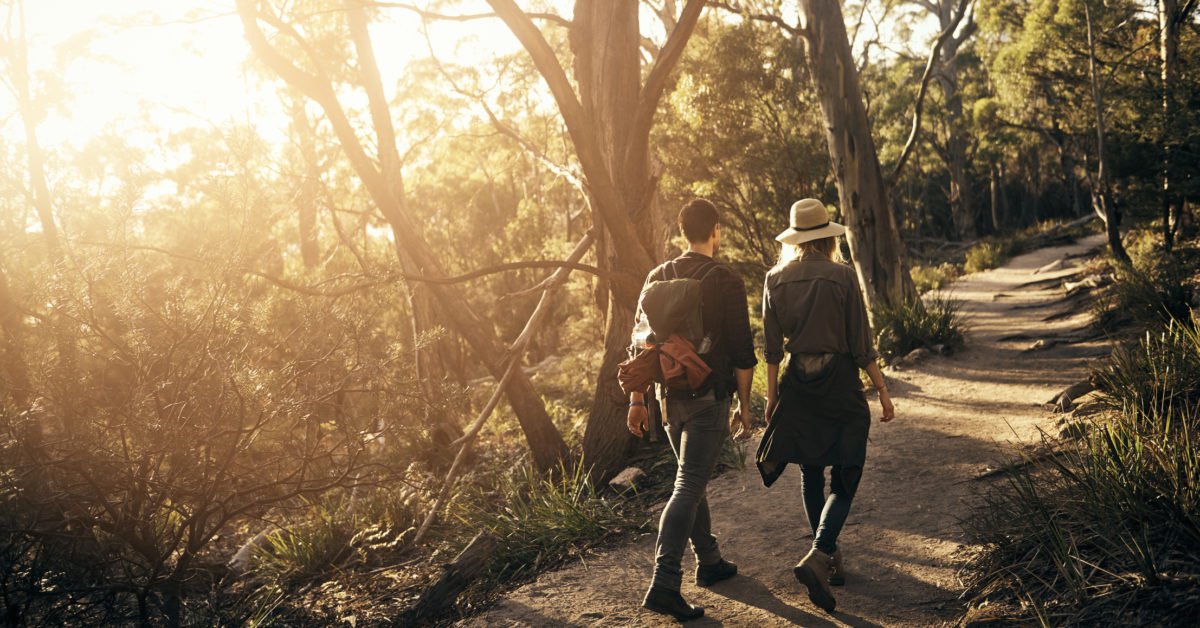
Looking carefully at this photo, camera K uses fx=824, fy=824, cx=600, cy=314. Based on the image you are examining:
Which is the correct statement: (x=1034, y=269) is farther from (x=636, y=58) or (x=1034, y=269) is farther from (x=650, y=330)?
(x=650, y=330)

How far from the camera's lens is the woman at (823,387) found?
3648 mm

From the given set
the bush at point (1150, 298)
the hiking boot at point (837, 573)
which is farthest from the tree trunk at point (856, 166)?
the hiking boot at point (837, 573)

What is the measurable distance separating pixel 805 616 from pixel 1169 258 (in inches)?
427

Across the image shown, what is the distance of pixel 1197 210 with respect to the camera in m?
14.0

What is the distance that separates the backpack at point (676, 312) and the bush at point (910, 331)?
6.67 metres

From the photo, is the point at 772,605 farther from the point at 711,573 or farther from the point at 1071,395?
the point at 1071,395

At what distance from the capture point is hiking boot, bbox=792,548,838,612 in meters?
3.55

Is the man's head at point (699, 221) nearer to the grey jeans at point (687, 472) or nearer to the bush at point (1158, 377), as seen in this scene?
the grey jeans at point (687, 472)

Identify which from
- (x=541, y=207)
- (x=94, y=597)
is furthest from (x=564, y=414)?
(x=541, y=207)

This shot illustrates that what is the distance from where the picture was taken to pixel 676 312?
3.63m

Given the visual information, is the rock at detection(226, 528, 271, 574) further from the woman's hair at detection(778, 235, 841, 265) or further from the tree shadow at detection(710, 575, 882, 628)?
the woman's hair at detection(778, 235, 841, 265)

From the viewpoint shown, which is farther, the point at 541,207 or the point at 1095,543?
the point at 541,207

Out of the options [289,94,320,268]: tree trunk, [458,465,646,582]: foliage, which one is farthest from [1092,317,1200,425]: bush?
[289,94,320,268]: tree trunk

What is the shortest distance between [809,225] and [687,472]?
1272 millimetres
